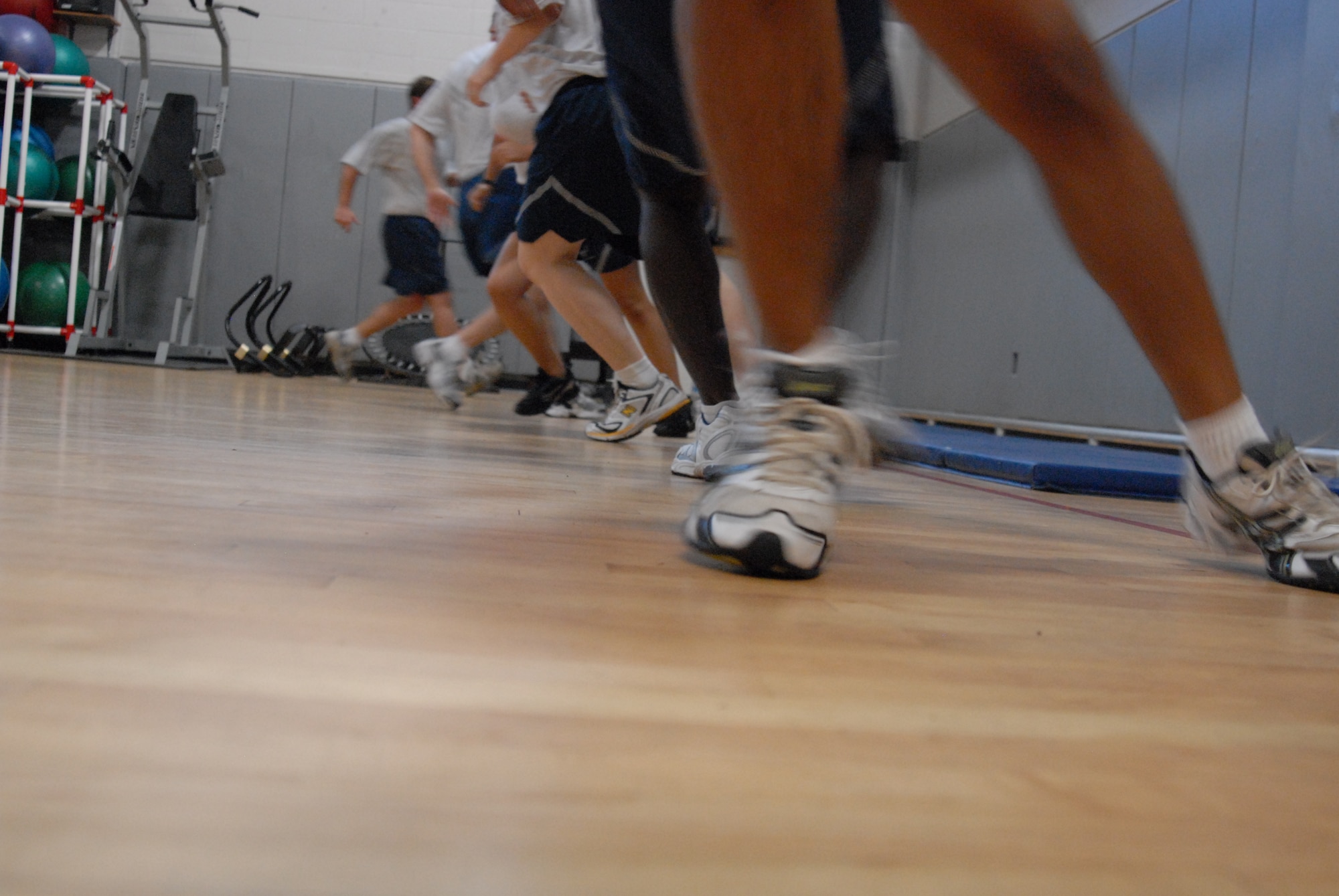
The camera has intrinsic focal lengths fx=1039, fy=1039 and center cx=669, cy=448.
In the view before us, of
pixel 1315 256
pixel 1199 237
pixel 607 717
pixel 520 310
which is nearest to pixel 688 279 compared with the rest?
pixel 607 717

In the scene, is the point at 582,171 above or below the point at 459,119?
below

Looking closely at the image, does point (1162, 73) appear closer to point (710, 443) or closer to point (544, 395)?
point (544, 395)

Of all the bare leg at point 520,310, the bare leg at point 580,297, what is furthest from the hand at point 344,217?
the bare leg at point 580,297

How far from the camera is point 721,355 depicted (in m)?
1.48

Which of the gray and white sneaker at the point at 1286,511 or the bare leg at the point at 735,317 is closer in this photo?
the gray and white sneaker at the point at 1286,511

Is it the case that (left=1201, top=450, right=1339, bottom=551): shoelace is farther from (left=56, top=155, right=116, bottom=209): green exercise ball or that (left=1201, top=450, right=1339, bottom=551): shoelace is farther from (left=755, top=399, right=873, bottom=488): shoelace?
(left=56, top=155, right=116, bottom=209): green exercise ball

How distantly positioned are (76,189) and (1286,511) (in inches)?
254

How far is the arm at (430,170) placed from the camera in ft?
12.3

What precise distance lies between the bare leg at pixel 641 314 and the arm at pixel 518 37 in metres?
0.50

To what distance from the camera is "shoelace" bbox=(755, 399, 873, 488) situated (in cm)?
72

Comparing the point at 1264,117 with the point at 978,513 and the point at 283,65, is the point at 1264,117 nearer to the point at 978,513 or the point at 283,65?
the point at 978,513

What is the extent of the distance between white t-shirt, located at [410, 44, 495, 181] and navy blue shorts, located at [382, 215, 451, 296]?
26.6 inches

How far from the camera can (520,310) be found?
3141 mm

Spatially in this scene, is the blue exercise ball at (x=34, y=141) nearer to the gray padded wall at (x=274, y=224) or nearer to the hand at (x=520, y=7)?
the gray padded wall at (x=274, y=224)
